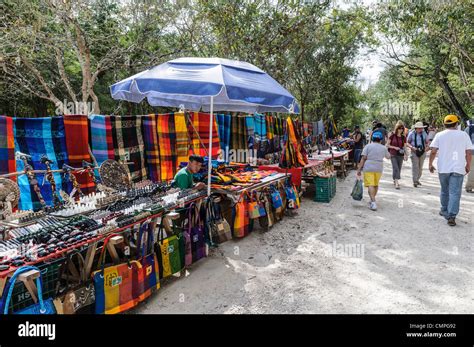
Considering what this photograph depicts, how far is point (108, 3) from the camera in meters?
12.7

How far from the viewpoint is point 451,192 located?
587 cm

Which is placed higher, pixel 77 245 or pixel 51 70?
pixel 51 70

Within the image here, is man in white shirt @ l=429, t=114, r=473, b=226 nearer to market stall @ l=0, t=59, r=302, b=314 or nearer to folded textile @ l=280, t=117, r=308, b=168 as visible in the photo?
folded textile @ l=280, t=117, r=308, b=168

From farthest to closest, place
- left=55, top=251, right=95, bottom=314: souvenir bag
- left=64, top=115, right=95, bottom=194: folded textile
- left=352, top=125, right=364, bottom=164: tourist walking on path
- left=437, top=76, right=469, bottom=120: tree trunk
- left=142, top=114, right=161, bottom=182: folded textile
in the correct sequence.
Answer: left=437, top=76, right=469, bottom=120: tree trunk
left=352, top=125, right=364, bottom=164: tourist walking on path
left=142, top=114, right=161, bottom=182: folded textile
left=64, top=115, right=95, bottom=194: folded textile
left=55, top=251, right=95, bottom=314: souvenir bag

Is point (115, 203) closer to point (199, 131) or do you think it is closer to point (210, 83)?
point (210, 83)

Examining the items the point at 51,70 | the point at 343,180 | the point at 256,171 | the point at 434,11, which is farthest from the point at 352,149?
the point at 51,70

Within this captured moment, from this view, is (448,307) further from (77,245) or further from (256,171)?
(256,171)

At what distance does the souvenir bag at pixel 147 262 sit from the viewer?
332 centimetres

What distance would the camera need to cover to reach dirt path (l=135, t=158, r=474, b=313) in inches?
139

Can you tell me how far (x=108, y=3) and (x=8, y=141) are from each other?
11.0 m

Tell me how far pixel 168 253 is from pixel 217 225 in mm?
1068

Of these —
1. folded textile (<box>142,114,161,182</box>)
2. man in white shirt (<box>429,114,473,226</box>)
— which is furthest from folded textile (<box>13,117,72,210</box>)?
man in white shirt (<box>429,114,473,226</box>)

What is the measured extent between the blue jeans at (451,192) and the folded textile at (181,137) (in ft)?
15.5

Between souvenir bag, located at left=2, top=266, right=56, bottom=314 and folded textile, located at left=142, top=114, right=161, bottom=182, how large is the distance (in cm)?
347
